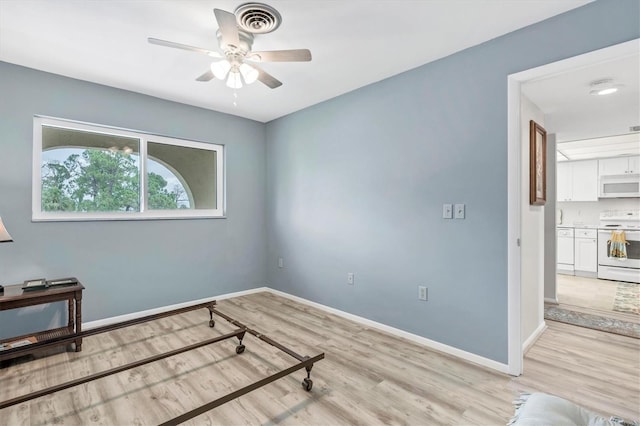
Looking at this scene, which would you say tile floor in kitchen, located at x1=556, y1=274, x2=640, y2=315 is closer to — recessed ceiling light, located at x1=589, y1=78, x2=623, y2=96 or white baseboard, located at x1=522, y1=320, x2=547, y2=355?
white baseboard, located at x1=522, y1=320, x2=547, y2=355

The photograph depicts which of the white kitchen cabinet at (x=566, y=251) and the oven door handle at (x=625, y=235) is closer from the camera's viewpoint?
the oven door handle at (x=625, y=235)

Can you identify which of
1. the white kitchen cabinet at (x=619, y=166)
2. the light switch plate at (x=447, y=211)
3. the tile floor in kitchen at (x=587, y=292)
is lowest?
the tile floor in kitchen at (x=587, y=292)

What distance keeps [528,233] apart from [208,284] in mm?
3735

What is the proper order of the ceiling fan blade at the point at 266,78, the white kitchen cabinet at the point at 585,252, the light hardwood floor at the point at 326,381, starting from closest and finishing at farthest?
the light hardwood floor at the point at 326,381 < the ceiling fan blade at the point at 266,78 < the white kitchen cabinet at the point at 585,252

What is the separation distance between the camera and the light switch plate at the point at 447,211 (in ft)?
8.71

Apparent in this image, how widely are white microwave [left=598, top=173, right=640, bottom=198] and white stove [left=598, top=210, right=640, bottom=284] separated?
1.40 ft

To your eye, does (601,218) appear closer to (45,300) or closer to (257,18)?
(257,18)

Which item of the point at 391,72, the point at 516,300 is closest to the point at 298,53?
the point at 391,72

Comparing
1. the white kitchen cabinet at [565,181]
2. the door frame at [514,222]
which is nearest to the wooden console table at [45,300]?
the door frame at [514,222]

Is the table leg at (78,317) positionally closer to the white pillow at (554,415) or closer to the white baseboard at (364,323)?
the white baseboard at (364,323)

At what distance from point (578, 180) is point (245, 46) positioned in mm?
7090

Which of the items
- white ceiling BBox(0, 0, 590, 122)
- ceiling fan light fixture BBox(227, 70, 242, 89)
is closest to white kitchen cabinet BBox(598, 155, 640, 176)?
white ceiling BBox(0, 0, 590, 122)

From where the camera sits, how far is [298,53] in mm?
2088

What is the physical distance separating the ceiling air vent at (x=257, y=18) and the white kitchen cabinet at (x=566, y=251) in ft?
21.4
